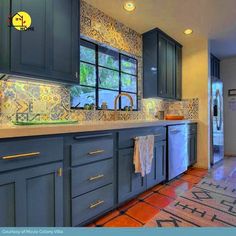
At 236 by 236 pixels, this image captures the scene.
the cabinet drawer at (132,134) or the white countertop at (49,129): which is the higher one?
the white countertop at (49,129)

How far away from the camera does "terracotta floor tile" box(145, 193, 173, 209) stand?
2.10 metres

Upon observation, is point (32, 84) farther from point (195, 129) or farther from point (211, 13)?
point (195, 129)

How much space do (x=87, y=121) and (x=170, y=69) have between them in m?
2.09

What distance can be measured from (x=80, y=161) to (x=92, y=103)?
119 centimetres

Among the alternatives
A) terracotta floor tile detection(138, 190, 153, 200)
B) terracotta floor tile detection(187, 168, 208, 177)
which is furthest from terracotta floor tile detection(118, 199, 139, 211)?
terracotta floor tile detection(187, 168, 208, 177)

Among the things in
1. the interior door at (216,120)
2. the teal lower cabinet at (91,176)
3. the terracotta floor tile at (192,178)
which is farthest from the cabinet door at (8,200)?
the interior door at (216,120)

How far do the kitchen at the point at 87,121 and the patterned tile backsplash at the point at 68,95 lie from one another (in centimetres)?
1

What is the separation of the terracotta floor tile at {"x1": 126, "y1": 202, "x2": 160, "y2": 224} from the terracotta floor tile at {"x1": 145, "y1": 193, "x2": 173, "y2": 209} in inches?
3.9

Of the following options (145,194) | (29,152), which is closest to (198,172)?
(145,194)

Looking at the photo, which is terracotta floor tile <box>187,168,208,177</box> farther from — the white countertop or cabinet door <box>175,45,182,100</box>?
the white countertop

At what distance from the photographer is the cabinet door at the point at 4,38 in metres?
1.43

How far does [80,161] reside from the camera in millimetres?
1495

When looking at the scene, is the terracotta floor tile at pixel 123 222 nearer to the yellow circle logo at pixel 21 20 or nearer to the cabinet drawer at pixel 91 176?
the cabinet drawer at pixel 91 176
